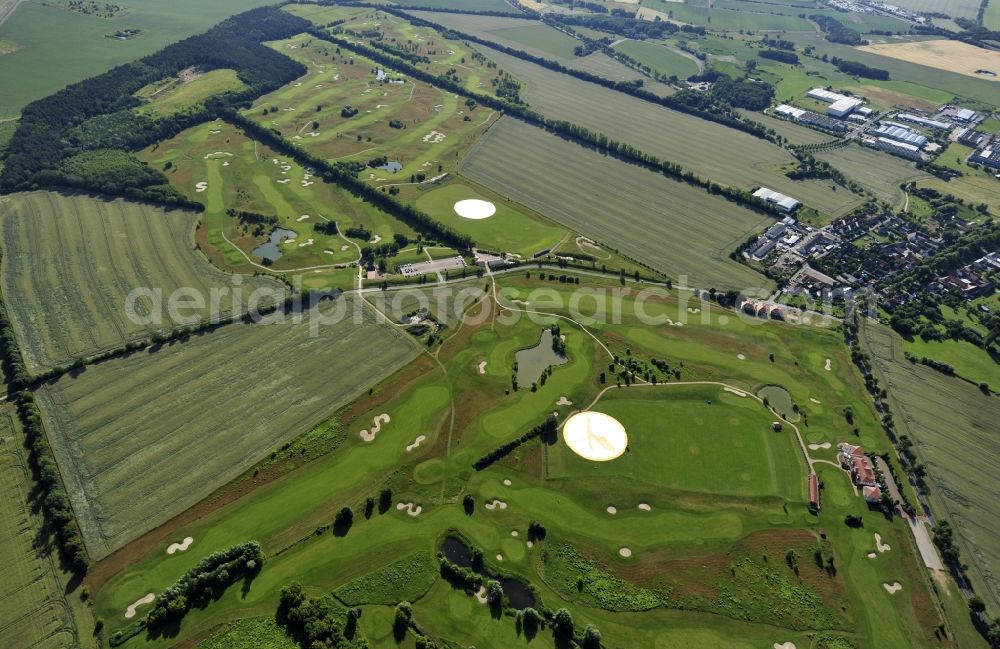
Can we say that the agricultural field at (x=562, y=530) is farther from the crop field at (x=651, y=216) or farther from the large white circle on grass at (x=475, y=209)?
the large white circle on grass at (x=475, y=209)

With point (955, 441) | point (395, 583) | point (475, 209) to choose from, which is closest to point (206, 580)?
point (395, 583)

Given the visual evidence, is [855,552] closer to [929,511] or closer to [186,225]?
[929,511]

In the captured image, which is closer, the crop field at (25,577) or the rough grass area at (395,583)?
the crop field at (25,577)

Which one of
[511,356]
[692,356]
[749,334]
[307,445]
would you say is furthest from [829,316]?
[307,445]

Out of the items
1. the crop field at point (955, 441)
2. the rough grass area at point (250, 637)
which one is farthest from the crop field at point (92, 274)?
the crop field at point (955, 441)

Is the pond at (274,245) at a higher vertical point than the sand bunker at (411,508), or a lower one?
higher

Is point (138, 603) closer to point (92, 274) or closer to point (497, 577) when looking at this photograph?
point (497, 577)
